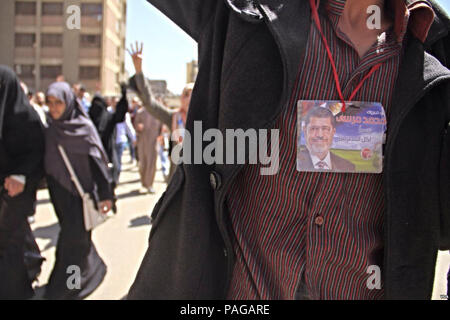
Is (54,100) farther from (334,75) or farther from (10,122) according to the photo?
(334,75)

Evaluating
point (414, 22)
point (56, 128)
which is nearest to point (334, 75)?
point (414, 22)

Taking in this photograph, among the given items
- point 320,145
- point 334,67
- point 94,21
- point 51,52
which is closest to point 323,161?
point 320,145

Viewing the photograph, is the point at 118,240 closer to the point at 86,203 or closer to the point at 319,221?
the point at 86,203

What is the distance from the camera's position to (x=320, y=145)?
46.0 inches

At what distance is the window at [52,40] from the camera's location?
1951 cm

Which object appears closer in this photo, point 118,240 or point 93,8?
point 118,240

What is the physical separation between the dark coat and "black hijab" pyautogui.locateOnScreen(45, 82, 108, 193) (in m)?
2.51

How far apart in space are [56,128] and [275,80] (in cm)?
285

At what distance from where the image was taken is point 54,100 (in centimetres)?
357

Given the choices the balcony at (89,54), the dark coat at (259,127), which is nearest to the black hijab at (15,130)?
the dark coat at (259,127)

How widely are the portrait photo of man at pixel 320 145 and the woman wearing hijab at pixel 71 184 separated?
275 centimetres

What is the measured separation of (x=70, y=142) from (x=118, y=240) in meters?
1.86

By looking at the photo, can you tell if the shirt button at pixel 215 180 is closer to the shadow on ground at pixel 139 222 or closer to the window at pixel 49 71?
the shadow on ground at pixel 139 222

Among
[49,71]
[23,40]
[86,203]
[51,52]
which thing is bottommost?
[86,203]
